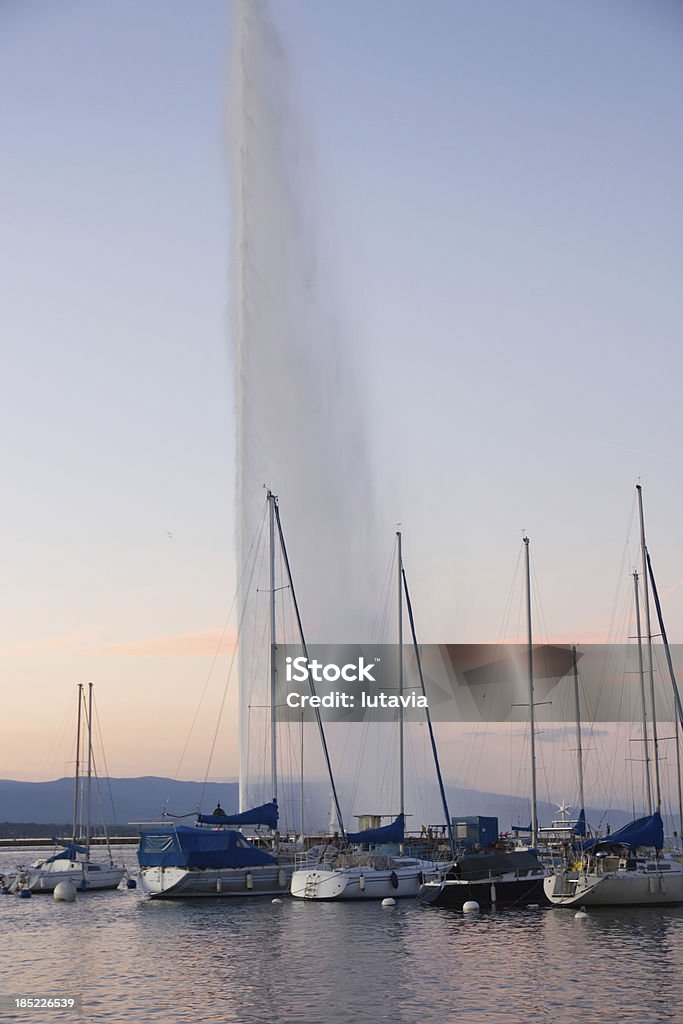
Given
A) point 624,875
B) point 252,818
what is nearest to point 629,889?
point 624,875

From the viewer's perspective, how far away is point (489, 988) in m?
31.2

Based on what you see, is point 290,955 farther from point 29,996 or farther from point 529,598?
→ point 529,598

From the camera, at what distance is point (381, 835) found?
55000 mm

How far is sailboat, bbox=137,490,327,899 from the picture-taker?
54.0 meters

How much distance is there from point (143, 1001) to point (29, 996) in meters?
3.42

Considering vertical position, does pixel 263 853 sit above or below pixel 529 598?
below

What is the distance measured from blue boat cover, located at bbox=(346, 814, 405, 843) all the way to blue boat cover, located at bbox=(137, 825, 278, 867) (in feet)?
14.7

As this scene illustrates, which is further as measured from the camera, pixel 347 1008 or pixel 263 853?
pixel 263 853

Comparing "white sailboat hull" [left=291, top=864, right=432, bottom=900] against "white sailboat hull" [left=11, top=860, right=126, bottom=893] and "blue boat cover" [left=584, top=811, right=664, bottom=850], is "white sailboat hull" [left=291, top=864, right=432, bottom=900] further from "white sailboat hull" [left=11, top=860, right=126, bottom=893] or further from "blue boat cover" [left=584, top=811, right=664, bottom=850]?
"white sailboat hull" [left=11, top=860, right=126, bottom=893]

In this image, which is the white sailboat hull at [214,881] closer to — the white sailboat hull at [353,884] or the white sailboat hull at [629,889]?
the white sailboat hull at [353,884]

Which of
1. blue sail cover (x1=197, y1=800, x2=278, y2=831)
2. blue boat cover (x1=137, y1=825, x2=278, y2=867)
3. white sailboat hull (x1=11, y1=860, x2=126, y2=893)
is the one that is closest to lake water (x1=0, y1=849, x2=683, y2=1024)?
blue boat cover (x1=137, y1=825, x2=278, y2=867)

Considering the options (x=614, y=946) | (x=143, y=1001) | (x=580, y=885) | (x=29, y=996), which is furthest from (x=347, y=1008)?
(x=580, y=885)

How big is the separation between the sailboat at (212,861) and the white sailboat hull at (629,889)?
1448 cm

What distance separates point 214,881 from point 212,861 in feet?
3.18
